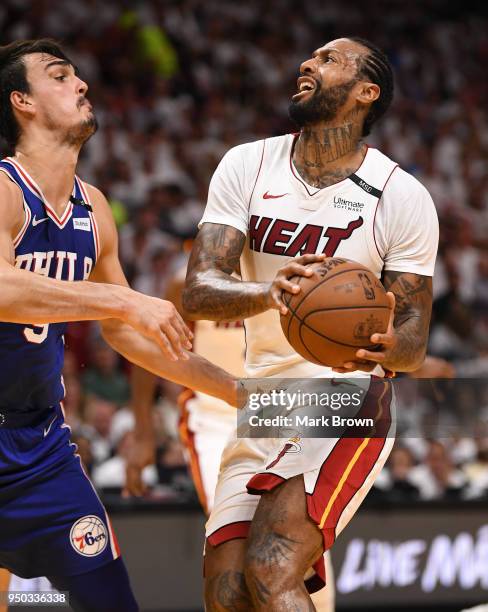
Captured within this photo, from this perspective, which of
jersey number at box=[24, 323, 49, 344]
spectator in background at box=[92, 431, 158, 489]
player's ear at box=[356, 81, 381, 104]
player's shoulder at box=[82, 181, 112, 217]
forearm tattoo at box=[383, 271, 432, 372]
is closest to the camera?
forearm tattoo at box=[383, 271, 432, 372]

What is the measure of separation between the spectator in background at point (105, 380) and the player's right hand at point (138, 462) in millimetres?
3124

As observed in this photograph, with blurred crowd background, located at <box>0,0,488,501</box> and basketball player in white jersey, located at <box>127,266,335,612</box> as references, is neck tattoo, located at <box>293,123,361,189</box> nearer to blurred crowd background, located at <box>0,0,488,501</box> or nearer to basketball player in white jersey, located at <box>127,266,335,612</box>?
basketball player in white jersey, located at <box>127,266,335,612</box>

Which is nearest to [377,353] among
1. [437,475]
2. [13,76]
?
[13,76]

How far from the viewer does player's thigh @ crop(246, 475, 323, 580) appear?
3.79 meters

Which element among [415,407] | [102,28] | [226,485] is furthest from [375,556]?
[102,28]

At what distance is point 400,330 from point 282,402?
0.56m

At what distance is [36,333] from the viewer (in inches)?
168

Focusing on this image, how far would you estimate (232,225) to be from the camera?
4230 mm

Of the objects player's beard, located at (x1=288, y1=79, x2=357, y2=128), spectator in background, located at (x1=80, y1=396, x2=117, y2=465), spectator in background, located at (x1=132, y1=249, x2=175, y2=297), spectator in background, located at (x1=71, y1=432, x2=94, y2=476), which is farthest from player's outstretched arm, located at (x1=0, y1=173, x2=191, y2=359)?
spectator in background, located at (x1=132, y1=249, x2=175, y2=297)

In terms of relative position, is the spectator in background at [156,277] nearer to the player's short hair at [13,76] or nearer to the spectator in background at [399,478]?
the spectator in background at [399,478]

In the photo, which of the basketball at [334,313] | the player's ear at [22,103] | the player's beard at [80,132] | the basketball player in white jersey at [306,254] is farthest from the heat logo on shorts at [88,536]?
the player's ear at [22,103]

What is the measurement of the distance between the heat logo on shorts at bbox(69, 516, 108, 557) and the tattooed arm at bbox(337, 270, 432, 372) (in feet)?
Result: 3.87

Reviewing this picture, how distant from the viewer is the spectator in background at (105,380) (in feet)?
29.5

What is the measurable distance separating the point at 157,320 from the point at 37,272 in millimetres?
703
